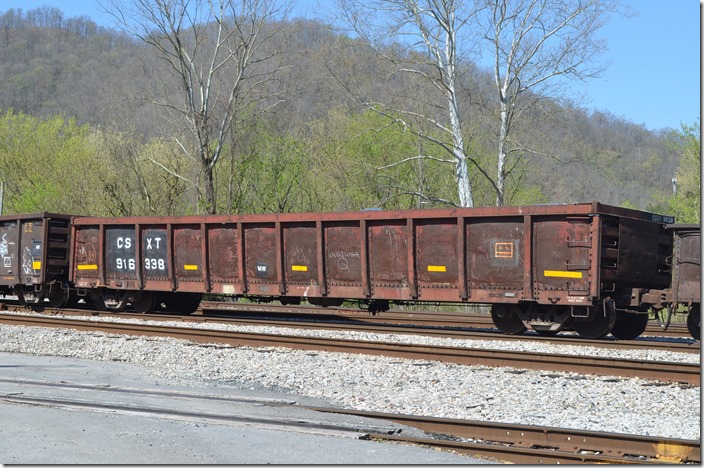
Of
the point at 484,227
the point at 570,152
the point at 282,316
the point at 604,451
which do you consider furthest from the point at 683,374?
the point at 570,152

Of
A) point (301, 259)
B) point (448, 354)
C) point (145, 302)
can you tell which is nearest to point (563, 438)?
A: point (448, 354)

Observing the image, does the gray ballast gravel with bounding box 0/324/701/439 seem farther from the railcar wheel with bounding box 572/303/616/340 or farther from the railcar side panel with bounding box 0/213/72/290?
the railcar side panel with bounding box 0/213/72/290

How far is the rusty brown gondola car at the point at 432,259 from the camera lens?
51.2ft

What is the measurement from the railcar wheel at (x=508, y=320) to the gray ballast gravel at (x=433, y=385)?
2012 millimetres

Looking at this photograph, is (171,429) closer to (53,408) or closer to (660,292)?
(53,408)

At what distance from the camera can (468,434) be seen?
8.19m

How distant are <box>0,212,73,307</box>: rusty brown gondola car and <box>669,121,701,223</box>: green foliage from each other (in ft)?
105

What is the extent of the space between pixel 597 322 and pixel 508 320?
6.08ft

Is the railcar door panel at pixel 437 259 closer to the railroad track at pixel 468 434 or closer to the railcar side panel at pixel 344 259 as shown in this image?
the railcar side panel at pixel 344 259

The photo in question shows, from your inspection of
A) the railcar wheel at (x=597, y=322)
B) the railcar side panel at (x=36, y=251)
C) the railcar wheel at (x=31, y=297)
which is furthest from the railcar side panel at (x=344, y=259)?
the railcar wheel at (x=31, y=297)

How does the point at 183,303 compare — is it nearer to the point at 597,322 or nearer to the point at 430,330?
the point at 430,330

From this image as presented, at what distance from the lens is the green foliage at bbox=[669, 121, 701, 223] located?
142 ft

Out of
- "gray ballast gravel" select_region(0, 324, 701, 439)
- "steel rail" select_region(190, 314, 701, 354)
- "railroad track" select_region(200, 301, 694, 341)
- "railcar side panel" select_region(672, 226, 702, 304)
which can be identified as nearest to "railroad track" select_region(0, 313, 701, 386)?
"gray ballast gravel" select_region(0, 324, 701, 439)

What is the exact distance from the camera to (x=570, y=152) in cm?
2736
